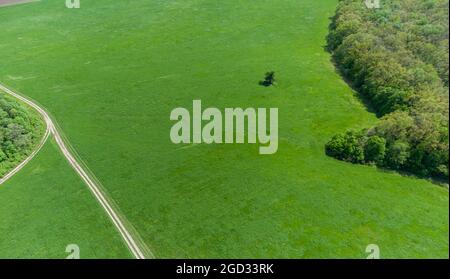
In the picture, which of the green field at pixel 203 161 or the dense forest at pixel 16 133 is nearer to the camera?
the green field at pixel 203 161

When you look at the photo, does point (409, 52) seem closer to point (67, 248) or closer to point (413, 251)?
point (413, 251)

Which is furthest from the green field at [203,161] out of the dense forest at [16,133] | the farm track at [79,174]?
the dense forest at [16,133]

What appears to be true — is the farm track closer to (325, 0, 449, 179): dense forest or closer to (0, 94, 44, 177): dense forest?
(0, 94, 44, 177): dense forest

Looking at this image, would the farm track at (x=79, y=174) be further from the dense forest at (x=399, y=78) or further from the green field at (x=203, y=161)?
the dense forest at (x=399, y=78)

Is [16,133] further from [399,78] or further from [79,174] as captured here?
[399,78]

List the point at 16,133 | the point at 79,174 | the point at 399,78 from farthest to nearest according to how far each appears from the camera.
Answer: the point at 16,133 → the point at 399,78 → the point at 79,174

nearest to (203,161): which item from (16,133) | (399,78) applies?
(16,133)

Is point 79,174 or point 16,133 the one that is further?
point 16,133
